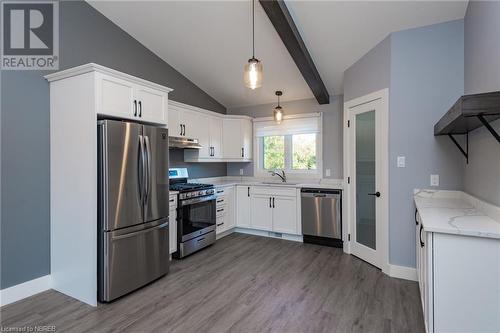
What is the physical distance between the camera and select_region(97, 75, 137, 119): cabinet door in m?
2.43

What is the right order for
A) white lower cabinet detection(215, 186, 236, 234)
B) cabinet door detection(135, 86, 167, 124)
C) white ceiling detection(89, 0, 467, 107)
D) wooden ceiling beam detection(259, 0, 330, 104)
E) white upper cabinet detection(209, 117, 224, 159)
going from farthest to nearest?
white upper cabinet detection(209, 117, 224, 159) < white lower cabinet detection(215, 186, 236, 234) < cabinet door detection(135, 86, 167, 124) < white ceiling detection(89, 0, 467, 107) < wooden ceiling beam detection(259, 0, 330, 104)

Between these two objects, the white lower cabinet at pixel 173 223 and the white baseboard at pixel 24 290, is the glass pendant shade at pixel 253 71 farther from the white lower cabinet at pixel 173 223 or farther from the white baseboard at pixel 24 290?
the white baseboard at pixel 24 290

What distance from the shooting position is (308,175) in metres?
4.75

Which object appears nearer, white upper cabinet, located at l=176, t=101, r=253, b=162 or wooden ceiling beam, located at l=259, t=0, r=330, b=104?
wooden ceiling beam, located at l=259, t=0, r=330, b=104

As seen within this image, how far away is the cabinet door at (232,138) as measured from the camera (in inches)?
192

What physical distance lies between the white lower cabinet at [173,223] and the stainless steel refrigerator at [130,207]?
1.40 ft

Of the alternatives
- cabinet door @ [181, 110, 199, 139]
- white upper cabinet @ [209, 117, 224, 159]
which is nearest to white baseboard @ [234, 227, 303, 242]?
white upper cabinet @ [209, 117, 224, 159]

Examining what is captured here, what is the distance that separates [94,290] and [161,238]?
0.75m

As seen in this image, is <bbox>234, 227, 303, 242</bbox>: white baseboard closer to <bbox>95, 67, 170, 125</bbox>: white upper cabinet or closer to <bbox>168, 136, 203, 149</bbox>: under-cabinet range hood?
<bbox>168, 136, 203, 149</bbox>: under-cabinet range hood

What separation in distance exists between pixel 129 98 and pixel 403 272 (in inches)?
136

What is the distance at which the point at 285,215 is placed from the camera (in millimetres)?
4254

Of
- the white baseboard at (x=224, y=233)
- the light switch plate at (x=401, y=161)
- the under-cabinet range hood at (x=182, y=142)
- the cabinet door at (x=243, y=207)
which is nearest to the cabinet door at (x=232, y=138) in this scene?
the cabinet door at (x=243, y=207)

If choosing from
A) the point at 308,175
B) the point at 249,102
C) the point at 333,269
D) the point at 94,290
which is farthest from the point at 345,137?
the point at 94,290

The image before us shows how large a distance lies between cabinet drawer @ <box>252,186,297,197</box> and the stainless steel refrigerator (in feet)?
6.19
